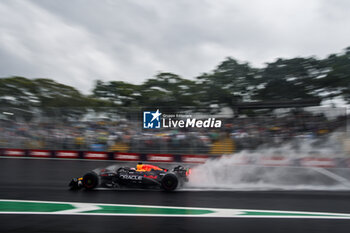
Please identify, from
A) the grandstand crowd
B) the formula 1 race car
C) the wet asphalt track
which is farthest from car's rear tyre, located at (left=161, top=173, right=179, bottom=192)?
the grandstand crowd

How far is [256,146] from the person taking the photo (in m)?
13.7

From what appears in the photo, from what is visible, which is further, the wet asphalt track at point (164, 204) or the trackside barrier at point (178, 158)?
the trackside barrier at point (178, 158)

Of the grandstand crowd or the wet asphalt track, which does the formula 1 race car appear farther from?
the grandstand crowd

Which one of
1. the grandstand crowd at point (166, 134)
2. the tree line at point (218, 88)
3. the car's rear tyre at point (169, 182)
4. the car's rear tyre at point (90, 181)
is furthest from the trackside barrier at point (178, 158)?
the car's rear tyre at point (90, 181)

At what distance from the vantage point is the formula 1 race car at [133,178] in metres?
7.87

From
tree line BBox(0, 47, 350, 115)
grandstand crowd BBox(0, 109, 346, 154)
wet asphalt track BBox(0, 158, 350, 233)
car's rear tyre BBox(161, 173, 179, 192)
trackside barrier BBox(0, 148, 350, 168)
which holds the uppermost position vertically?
tree line BBox(0, 47, 350, 115)

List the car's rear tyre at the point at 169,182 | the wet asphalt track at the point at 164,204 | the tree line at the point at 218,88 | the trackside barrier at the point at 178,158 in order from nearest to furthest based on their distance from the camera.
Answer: the wet asphalt track at the point at 164,204 < the car's rear tyre at the point at 169,182 < the trackside barrier at the point at 178,158 < the tree line at the point at 218,88

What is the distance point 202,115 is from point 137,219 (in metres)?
9.44

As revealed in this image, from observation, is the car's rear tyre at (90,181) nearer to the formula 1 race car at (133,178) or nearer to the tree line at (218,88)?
the formula 1 race car at (133,178)

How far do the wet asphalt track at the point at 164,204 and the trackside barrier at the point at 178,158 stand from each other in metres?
3.86

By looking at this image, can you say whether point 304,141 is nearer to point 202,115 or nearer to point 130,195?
point 202,115

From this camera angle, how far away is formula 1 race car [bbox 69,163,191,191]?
7.87 meters

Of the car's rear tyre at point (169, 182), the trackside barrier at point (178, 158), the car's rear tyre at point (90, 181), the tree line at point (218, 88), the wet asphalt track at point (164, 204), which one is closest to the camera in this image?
the wet asphalt track at point (164, 204)

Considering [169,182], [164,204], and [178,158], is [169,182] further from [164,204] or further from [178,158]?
[178,158]
